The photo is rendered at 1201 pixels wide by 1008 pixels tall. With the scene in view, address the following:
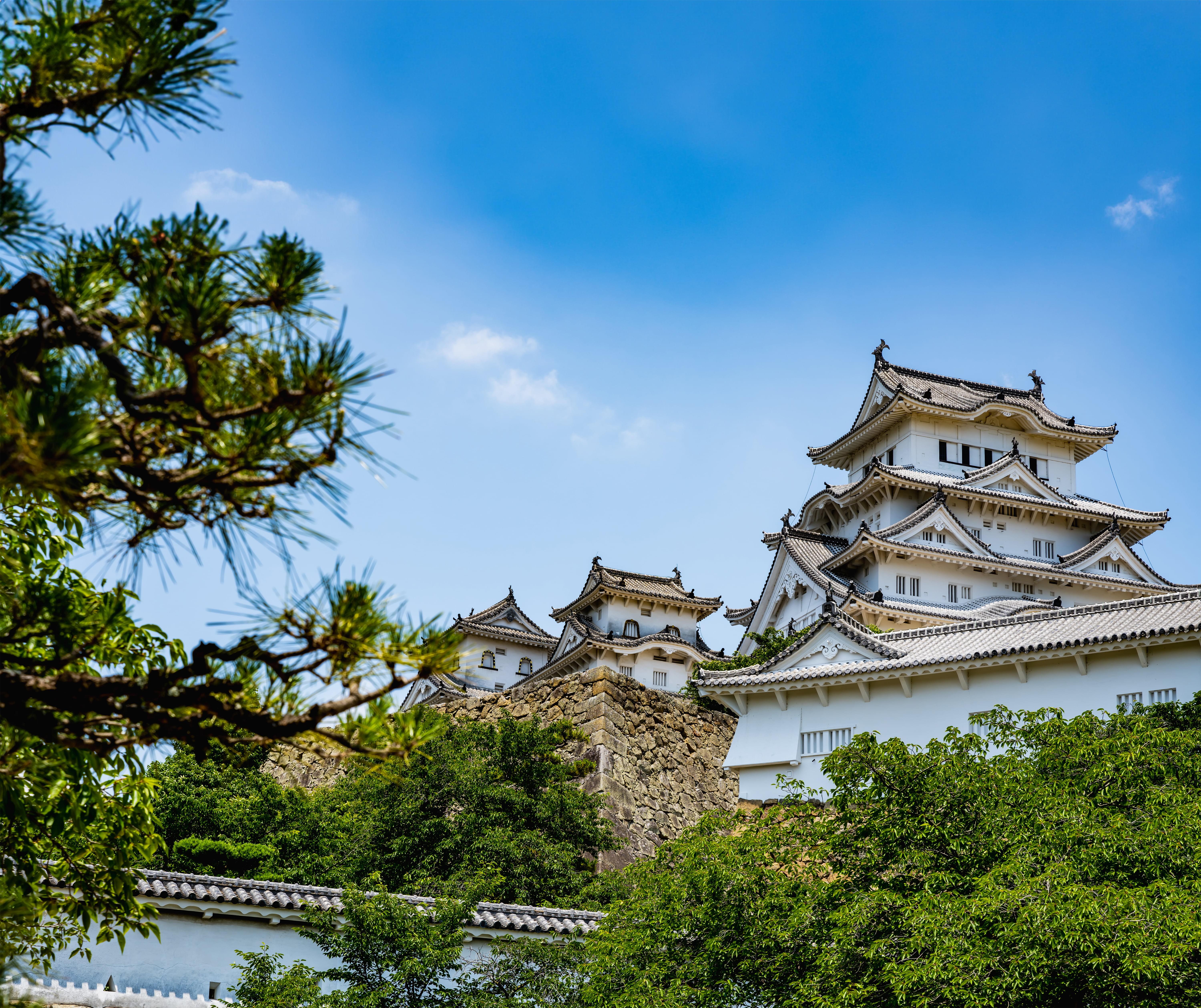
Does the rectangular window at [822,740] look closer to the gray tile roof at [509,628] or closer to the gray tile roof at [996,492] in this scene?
the gray tile roof at [996,492]

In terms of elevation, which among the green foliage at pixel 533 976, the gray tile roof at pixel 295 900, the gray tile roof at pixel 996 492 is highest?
the gray tile roof at pixel 996 492

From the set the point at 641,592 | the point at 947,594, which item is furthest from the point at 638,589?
the point at 947,594

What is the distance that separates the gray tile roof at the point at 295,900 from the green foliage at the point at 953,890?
1086 millimetres

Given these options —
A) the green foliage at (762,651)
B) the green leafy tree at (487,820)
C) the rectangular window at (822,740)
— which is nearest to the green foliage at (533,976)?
the green leafy tree at (487,820)

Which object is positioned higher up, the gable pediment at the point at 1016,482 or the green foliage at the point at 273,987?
the gable pediment at the point at 1016,482

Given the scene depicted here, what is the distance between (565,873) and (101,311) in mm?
16143

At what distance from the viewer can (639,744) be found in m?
27.0

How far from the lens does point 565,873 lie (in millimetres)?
18656

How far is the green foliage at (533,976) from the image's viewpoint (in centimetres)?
1192

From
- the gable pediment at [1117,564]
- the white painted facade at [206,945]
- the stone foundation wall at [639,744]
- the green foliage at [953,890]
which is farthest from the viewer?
the gable pediment at [1117,564]

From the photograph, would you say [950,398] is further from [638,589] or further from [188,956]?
[188,956]

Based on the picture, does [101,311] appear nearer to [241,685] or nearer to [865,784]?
[241,685]

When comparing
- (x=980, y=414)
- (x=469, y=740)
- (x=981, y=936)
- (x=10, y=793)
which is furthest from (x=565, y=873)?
(x=980, y=414)

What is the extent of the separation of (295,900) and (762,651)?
15098 mm
